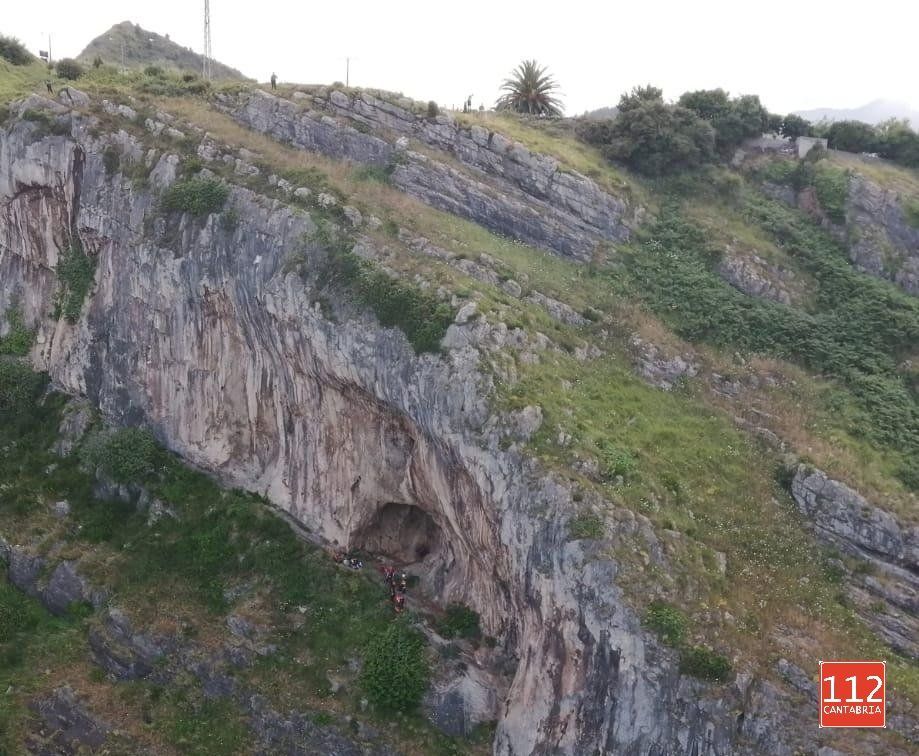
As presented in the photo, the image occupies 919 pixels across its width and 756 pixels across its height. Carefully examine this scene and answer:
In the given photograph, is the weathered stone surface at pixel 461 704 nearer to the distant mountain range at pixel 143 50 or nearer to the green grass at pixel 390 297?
the green grass at pixel 390 297

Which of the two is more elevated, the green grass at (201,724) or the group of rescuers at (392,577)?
the group of rescuers at (392,577)

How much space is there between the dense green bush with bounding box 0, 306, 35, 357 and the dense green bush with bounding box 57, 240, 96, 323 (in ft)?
9.43

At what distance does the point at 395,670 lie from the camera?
19422 mm

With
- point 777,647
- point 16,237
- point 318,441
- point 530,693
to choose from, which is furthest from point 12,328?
point 777,647

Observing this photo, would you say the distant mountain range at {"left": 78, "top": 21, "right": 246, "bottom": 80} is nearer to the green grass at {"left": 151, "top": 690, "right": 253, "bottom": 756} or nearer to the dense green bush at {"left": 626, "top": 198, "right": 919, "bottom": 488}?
the dense green bush at {"left": 626, "top": 198, "right": 919, "bottom": 488}

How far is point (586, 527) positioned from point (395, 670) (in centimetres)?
727

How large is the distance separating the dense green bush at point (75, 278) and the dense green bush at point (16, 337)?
9.43 feet

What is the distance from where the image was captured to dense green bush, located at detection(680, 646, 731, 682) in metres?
15.5

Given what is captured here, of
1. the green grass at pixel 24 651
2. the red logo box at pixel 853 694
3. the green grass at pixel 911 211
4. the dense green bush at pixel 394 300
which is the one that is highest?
the green grass at pixel 911 211

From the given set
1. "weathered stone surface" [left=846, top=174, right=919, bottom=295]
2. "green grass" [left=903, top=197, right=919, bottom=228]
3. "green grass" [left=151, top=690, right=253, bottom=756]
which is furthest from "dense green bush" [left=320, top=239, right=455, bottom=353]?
"green grass" [left=903, top=197, right=919, bottom=228]

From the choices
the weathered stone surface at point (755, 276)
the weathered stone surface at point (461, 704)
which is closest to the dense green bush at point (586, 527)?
the weathered stone surface at point (461, 704)

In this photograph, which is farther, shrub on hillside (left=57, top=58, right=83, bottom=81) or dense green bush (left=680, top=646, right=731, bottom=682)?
shrub on hillside (left=57, top=58, right=83, bottom=81)

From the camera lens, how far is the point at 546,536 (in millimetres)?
17656

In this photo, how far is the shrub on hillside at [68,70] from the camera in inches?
1377
